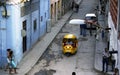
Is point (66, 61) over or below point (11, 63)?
below

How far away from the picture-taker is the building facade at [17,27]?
2339 cm

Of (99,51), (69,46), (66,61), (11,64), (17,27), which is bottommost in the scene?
(66,61)

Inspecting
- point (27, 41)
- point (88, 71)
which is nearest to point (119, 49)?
point (88, 71)

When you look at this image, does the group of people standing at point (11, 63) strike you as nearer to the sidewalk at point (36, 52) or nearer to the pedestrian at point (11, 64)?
Result: the pedestrian at point (11, 64)

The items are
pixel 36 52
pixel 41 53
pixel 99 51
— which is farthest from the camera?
pixel 99 51

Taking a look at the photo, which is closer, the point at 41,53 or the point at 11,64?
the point at 11,64

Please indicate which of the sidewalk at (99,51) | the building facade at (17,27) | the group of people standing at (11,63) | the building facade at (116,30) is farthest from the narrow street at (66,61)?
the building facade at (116,30)

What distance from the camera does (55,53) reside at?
94.8ft

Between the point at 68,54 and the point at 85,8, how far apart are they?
31332 millimetres

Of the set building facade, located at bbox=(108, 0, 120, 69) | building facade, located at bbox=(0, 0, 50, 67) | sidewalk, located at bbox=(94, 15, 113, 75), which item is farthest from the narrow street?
building facade, located at bbox=(108, 0, 120, 69)

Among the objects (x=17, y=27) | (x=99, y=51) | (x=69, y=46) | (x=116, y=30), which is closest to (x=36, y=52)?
(x=69, y=46)

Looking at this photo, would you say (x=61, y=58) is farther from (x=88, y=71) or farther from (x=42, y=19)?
(x=42, y=19)

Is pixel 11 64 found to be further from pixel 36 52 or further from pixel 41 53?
pixel 36 52

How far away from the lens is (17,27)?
2411 cm
